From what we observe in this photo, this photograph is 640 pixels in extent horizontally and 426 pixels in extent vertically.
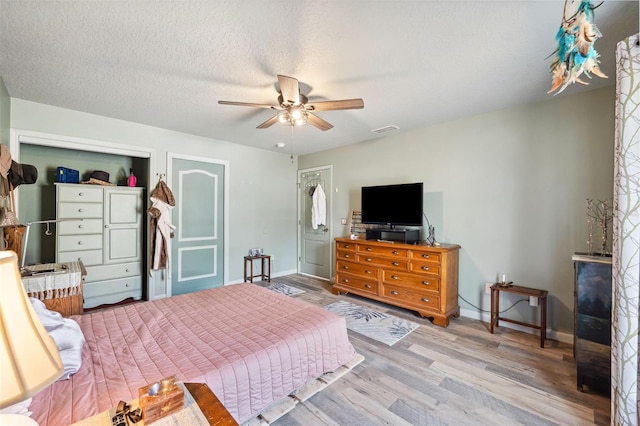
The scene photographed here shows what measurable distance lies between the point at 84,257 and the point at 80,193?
0.82 meters

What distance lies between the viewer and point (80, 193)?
3389mm

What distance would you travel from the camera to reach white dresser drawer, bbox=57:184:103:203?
3.27 metres

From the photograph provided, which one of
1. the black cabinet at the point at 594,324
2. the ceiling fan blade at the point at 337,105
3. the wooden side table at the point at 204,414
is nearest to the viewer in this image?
the wooden side table at the point at 204,414

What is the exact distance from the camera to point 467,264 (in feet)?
11.0

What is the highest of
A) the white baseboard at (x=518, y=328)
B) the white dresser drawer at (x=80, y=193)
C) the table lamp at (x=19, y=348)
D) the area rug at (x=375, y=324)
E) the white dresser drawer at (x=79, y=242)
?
the white dresser drawer at (x=80, y=193)

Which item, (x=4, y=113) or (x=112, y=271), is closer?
(x=4, y=113)

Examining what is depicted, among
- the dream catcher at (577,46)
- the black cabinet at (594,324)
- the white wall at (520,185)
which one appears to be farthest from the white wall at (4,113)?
the black cabinet at (594,324)

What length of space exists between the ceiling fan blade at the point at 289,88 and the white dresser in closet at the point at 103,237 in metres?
2.92

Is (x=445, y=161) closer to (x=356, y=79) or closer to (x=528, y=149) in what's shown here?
(x=528, y=149)

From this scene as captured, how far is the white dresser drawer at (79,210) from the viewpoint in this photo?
3.27 m

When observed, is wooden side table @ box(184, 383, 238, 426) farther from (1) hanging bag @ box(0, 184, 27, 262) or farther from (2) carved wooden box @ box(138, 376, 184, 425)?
(1) hanging bag @ box(0, 184, 27, 262)

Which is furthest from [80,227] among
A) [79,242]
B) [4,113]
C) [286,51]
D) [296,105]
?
[286,51]

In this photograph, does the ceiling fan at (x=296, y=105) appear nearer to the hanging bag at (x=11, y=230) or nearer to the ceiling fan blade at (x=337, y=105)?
the ceiling fan blade at (x=337, y=105)

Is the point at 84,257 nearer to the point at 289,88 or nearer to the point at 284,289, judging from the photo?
the point at 284,289
